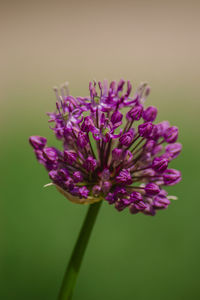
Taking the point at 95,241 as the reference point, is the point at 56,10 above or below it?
above

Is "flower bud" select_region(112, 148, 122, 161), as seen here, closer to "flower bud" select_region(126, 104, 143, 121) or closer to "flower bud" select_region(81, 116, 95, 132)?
"flower bud" select_region(81, 116, 95, 132)

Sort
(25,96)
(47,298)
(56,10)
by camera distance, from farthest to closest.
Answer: (56,10) < (25,96) < (47,298)

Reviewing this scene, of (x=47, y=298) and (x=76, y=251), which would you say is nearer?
(x=76, y=251)

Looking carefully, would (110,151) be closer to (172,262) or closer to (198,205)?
(172,262)

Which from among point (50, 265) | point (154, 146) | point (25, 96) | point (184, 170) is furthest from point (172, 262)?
point (25, 96)

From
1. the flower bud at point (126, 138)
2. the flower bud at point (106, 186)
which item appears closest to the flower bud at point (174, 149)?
the flower bud at point (126, 138)

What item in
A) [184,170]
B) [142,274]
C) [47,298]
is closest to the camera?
[47,298]

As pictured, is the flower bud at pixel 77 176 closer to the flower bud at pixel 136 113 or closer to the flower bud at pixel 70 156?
the flower bud at pixel 70 156
